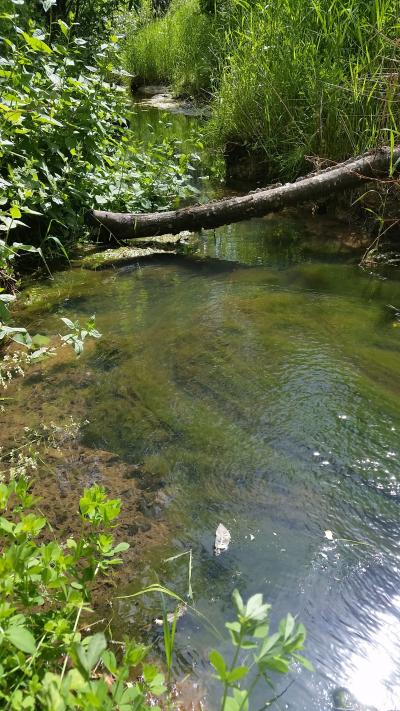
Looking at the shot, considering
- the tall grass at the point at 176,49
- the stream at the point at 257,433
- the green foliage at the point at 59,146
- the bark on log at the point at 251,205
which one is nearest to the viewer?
the stream at the point at 257,433

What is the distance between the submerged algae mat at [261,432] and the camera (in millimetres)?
1521

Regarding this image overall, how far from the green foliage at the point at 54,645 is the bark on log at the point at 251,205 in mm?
3242

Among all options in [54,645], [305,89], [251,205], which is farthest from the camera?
[305,89]

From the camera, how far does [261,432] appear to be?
7.39 ft

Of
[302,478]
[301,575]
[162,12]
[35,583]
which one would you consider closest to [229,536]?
[301,575]

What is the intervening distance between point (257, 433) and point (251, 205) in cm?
242

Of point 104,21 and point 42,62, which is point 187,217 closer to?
point 42,62

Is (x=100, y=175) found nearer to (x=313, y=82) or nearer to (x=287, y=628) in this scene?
(x=313, y=82)

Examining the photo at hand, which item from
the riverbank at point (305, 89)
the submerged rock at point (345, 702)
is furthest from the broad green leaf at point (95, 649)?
the riverbank at point (305, 89)

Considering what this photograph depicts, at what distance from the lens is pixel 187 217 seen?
429 centimetres

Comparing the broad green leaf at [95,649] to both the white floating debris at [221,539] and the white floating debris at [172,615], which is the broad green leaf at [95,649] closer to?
the white floating debris at [172,615]

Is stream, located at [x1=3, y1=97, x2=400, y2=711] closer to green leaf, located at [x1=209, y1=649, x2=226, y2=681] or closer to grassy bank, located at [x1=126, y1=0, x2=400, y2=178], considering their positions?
green leaf, located at [x1=209, y1=649, x2=226, y2=681]

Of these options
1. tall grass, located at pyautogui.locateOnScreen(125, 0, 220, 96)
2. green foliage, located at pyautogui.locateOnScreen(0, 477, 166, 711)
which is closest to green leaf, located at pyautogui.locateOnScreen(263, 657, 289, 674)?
green foliage, located at pyautogui.locateOnScreen(0, 477, 166, 711)

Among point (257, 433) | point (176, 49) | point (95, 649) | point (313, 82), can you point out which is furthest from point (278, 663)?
point (176, 49)
